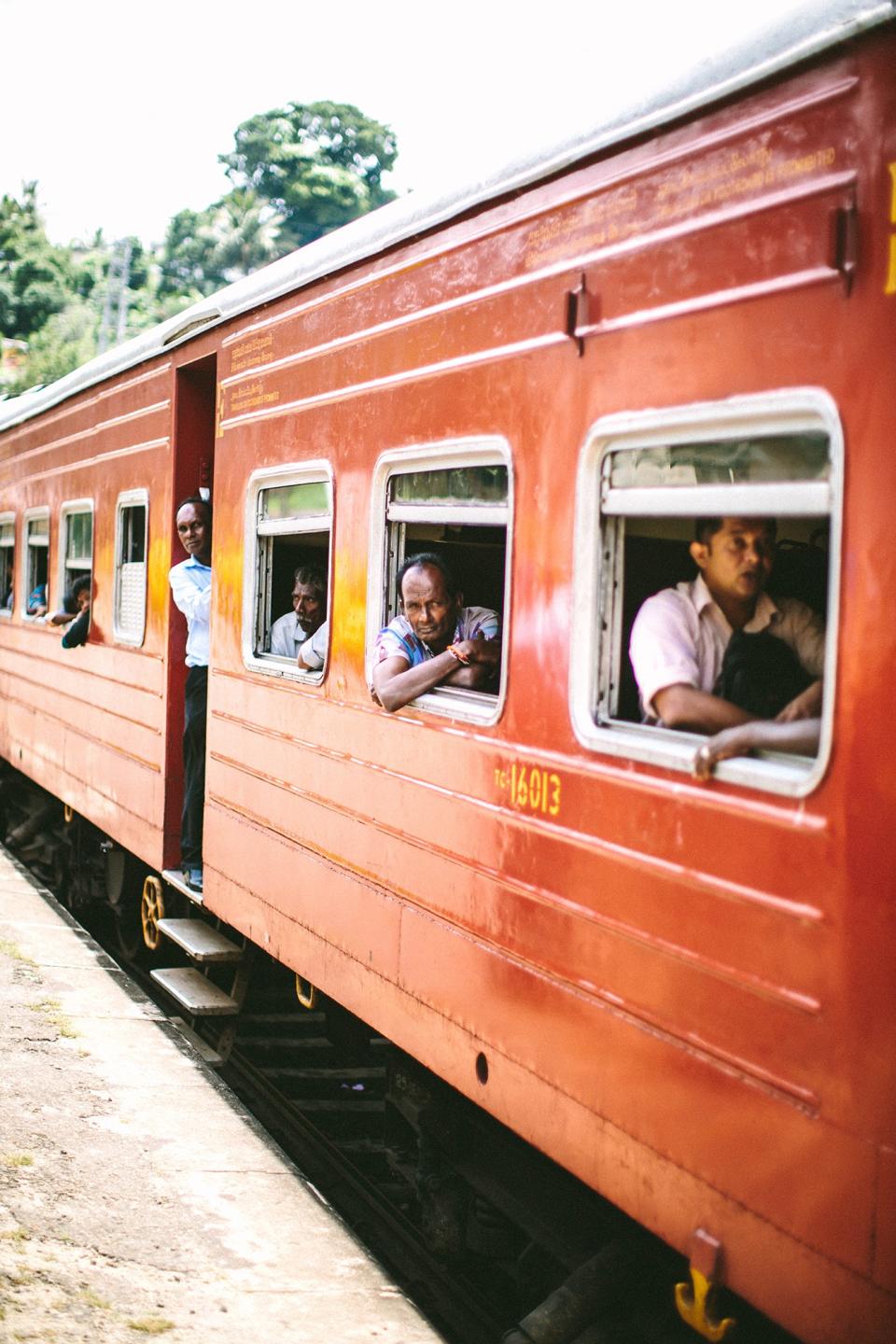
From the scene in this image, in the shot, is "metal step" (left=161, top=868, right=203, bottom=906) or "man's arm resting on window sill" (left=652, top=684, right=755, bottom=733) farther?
"metal step" (left=161, top=868, right=203, bottom=906)

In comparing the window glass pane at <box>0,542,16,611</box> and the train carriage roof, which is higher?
the train carriage roof

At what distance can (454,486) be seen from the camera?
3.89 meters

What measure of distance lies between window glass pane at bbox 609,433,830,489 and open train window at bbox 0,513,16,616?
8456 mm

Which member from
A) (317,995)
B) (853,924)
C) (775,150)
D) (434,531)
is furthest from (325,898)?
(775,150)

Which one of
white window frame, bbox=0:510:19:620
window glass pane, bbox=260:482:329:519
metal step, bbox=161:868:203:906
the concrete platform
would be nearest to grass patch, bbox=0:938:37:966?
metal step, bbox=161:868:203:906

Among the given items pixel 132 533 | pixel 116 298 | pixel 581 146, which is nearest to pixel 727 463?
pixel 581 146

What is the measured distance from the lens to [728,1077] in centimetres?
263

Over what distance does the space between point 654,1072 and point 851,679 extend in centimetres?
100

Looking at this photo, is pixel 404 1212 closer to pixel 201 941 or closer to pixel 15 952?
pixel 201 941

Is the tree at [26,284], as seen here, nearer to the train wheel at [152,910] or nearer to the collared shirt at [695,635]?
the train wheel at [152,910]

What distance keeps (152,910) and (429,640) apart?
3625 mm

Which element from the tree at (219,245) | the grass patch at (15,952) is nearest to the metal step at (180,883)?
the grass patch at (15,952)

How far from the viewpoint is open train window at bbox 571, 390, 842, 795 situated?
8.14 ft

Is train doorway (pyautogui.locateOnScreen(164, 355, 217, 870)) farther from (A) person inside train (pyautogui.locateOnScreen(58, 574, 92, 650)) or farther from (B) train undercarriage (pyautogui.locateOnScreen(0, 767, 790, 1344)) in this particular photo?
(A) person inside train (pyautogui.locateOnScreen(58, 574, 92, 650))
